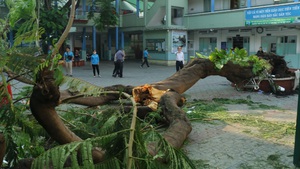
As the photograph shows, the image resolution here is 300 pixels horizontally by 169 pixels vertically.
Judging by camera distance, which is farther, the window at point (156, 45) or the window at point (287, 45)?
the window at point (156, 45)

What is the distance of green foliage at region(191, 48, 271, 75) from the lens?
10180mm

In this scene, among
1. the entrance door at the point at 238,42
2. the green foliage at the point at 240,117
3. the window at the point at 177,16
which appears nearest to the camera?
the green foliage at the point at 240,117

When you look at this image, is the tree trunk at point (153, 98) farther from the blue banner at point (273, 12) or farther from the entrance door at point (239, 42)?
the entrance door at point (239, 42)

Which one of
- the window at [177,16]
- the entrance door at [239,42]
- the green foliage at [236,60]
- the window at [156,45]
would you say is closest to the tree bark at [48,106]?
the green foliage at [236,60]

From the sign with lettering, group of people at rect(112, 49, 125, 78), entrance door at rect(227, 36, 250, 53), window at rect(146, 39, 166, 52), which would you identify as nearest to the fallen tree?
group of people at rect(112, 49, 125, 78)

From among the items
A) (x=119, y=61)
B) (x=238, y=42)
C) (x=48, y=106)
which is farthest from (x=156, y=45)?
(x=48, y=106)

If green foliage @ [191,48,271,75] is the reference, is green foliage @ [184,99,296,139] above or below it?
below

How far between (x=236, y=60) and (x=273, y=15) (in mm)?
14842

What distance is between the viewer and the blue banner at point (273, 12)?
2209cm

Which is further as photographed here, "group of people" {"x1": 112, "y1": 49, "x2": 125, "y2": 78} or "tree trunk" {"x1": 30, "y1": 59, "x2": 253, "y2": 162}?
"group of people" {"x1": 112, "y1": 49, "x2": 125, "y2": 78}

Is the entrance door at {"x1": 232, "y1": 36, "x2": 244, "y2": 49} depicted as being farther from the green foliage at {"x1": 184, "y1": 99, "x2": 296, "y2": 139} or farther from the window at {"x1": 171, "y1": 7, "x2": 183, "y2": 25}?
the green foliage at {"x1": 184, "y1": 99, "x2": 296, "y2": 139}

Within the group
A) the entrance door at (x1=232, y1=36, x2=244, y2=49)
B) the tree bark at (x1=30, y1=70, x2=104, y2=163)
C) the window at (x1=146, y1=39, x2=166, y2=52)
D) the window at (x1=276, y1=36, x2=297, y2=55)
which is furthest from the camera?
the window at (x1=146, y1=39, x2=166, y2=52)

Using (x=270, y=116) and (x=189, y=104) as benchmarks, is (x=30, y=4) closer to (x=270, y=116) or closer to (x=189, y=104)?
(x=270, y=116)

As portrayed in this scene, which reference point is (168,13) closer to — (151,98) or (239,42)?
(239,42)
